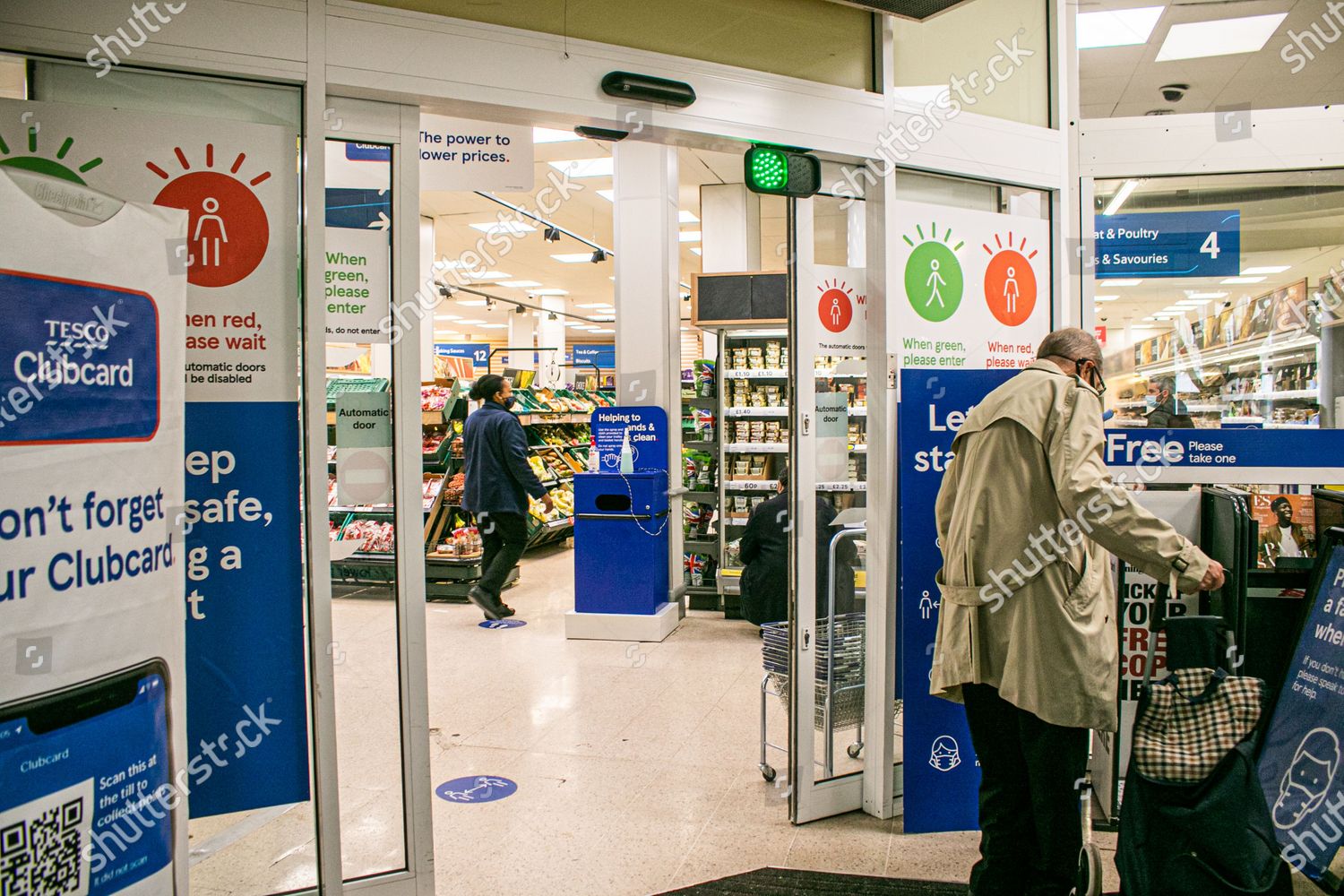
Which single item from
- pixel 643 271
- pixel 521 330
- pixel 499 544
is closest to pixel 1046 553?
pixel 643 271

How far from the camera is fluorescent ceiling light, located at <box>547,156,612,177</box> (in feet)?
30.9

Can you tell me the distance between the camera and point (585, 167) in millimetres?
9664

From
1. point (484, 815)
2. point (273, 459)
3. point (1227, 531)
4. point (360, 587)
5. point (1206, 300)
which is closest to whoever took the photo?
point (273, 459)

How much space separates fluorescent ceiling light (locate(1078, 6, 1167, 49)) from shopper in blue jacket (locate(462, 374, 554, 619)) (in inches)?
191

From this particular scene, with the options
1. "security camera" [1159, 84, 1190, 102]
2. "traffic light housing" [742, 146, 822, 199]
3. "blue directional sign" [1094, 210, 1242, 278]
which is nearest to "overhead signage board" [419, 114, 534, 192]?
"traffic light housing" [742, 146, 822, 199]

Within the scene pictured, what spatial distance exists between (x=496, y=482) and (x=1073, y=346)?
476 centimetres

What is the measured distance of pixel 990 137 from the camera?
3309 millimetres

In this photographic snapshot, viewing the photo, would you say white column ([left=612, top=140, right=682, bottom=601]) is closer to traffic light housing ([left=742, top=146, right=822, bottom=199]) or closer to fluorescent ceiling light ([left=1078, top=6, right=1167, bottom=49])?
fluorescent ceiling light ([left=1078, top=6, right=1167, bottom=49])

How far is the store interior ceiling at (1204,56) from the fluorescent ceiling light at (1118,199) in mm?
2651

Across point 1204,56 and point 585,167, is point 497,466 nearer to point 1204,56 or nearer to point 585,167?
point 585,167

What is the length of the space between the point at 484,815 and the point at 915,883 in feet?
5.14

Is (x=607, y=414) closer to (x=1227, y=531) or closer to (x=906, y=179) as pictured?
(x=906, y=179)

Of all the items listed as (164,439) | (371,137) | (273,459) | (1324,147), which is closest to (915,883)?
(273,459)

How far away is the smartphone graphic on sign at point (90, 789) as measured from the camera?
1.32 meters
